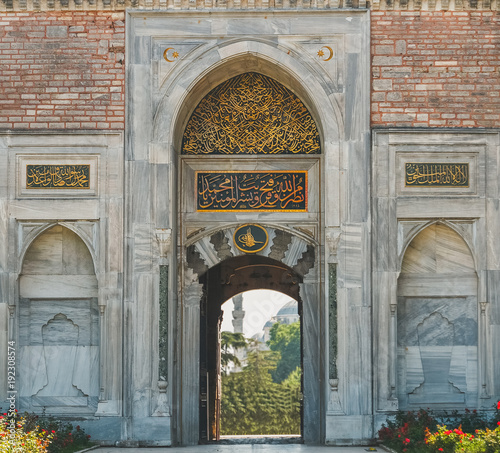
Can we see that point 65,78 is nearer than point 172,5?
Yes

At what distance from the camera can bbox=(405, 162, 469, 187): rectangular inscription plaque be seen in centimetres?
1059

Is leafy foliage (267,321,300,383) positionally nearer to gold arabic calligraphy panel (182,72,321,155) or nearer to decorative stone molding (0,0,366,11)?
gold arabic calligraphy panel (182,72,321,155)

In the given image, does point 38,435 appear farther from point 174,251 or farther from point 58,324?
point 174,251

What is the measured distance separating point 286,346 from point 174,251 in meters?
43.4

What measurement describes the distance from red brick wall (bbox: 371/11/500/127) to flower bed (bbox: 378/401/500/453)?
3384mm

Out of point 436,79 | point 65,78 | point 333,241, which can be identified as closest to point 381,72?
point 436,79

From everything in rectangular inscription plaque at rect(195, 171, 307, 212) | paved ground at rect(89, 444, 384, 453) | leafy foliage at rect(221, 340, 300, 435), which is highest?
rectangular inscription plaque at rect(195, 171, 307, 212)

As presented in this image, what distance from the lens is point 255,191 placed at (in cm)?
1112

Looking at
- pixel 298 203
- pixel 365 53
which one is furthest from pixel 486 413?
pixel 365 53

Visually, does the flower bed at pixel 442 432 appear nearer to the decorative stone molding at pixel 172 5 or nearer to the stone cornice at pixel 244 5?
the stone cornice at pixel 244 5

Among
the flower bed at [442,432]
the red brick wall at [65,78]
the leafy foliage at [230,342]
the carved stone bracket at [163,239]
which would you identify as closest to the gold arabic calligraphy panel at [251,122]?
the red brick wall at [65,78]

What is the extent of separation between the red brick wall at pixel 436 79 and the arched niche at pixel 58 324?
3.99 meters

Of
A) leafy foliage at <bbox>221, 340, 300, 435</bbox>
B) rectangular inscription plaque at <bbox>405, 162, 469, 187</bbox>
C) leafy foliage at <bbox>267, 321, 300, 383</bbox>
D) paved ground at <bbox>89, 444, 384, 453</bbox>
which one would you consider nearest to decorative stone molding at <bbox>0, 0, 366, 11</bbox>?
rectangular inscription plaque at <bbox>405, 162, 469, 187</bbox>

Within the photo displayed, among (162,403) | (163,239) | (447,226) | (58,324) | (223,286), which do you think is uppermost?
(447,226)
